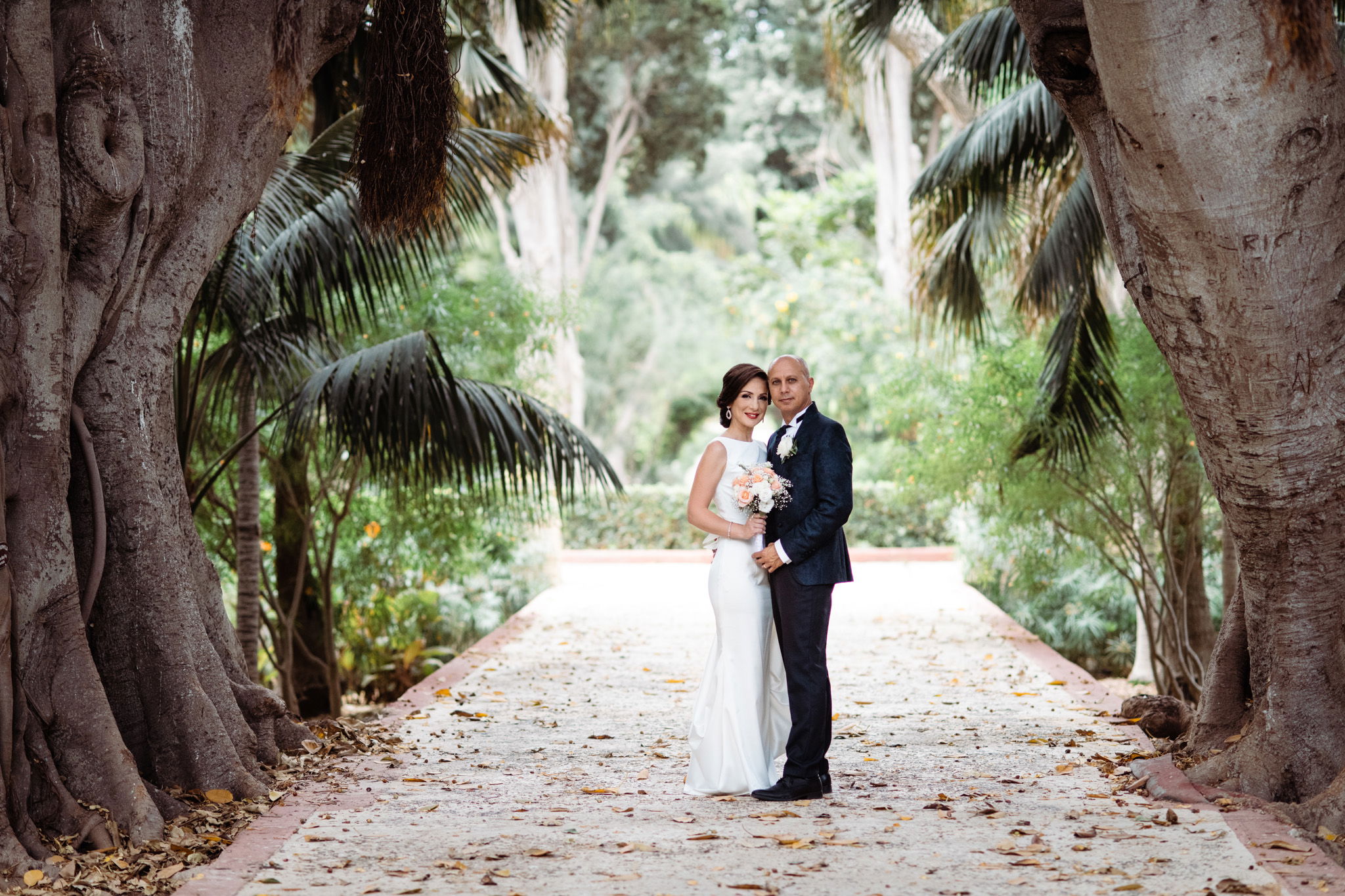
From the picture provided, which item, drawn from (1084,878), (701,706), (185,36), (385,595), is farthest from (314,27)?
(385,595)

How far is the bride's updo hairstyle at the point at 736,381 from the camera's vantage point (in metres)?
6.01

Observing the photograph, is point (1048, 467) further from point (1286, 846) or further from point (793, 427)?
point (1286, 846)

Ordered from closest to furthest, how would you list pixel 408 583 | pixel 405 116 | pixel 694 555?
pixel 405 116 → pixel 408 583 → pixel 694 555

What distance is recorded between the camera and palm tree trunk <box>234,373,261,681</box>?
981 centimetres

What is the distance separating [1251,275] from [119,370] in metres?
4.96

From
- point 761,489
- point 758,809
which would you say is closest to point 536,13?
point 761,489

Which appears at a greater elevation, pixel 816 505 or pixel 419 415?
pixel 419 415

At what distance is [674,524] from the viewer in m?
24.0

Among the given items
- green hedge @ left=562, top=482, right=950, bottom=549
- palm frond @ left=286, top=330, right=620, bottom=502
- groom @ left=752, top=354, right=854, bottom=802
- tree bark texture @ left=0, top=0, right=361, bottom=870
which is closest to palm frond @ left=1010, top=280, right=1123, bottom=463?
palm frond @ left=286, top=330, right=620, bottom=502

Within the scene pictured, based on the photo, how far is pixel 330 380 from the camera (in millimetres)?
7910

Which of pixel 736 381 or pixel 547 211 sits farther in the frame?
pixel 547 211

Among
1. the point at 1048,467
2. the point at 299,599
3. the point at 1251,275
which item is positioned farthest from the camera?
the point at 299,599

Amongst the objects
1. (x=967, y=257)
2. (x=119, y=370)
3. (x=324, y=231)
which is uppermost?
(x=967, y=257)

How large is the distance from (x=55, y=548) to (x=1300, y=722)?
5351 millimetres
